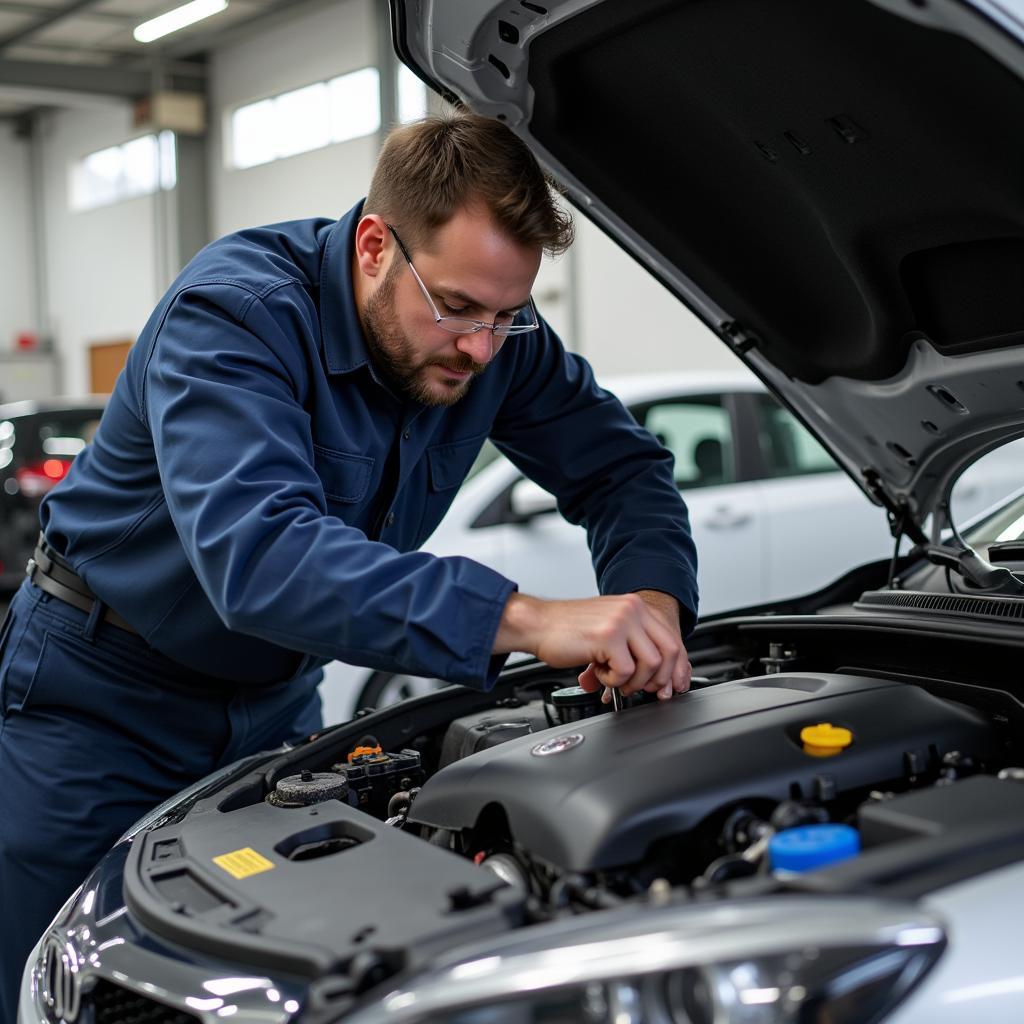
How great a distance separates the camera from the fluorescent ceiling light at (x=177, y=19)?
35.2 ft

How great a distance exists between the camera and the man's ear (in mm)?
1809

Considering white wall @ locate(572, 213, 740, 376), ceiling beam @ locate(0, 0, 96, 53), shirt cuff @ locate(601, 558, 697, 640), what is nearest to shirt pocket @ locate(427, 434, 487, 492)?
shirt cuff @ locate(601, 558, 697, 640)

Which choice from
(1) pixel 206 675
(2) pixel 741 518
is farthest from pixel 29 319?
(1) pixel 206 675

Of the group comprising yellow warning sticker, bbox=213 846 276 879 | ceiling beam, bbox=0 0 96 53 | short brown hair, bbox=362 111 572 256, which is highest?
ceiling beam, bbox=0 0 96 53

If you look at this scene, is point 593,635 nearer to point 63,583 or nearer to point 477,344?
point 477,344

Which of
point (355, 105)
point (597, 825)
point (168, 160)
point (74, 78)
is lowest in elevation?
point (597, 825)

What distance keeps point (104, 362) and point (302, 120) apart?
16.1 ft

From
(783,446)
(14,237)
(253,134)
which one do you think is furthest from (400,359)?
(14,237)

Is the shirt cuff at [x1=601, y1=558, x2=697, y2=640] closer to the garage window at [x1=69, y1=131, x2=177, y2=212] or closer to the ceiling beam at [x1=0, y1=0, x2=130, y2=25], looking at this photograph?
the ceiling beam at [x1=0, y1=0, x2=130, y2=25]

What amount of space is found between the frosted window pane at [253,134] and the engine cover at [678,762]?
11527 mm

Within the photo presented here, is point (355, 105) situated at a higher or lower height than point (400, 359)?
higher

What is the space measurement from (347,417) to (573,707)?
1.78 ft

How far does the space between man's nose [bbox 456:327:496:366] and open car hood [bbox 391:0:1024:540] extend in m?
0.34

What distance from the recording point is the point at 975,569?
2.09 meters
